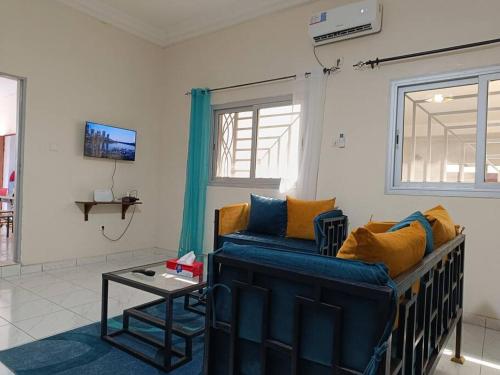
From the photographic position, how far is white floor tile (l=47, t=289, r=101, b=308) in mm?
2883

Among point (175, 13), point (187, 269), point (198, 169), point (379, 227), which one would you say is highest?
point (175, 13)

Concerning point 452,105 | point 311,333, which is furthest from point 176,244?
point 311,333

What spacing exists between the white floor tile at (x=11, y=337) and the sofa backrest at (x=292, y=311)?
1525 mm

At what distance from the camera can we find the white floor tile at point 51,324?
2.31 m

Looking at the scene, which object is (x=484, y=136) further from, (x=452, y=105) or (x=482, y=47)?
(x=482, y=47)

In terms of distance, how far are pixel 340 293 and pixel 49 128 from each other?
386 centimetres

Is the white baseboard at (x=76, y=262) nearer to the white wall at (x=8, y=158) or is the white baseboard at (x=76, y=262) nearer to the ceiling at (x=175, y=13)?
the ceiling at (x=175, y=13)

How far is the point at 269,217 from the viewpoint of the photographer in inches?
138

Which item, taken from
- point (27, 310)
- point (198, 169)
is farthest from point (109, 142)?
point (27, 310)

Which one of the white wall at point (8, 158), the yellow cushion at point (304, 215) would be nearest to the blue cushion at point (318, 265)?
the yellow cushion at point (304, 215)

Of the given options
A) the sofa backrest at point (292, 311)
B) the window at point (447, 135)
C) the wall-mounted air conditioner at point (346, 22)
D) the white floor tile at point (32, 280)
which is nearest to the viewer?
the sofa backrest at point (292, 311)

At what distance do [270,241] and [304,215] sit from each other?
43 cm

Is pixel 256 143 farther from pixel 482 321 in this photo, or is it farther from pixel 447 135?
pixel 482 321

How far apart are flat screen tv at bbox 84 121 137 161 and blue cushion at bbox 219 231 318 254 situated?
1938 mm
